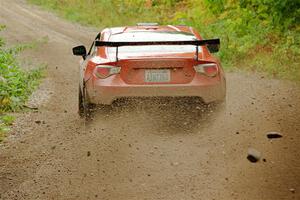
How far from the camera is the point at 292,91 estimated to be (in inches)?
430

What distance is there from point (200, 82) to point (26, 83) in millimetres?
5709

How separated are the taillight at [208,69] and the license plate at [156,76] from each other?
1.35ft

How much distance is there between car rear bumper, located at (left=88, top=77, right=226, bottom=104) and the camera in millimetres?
6941

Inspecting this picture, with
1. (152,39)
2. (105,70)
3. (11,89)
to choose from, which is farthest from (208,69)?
(11,89)

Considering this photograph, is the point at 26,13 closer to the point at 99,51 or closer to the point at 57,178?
the point at 99,51

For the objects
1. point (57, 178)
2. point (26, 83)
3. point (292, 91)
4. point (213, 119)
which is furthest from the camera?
point (26, 83)

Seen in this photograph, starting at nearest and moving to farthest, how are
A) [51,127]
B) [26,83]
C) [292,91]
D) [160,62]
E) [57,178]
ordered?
1. [57,178]
2. [160,62]
3. [51,127]
4. [292,91]
5. [26,83]

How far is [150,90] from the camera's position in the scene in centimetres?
693

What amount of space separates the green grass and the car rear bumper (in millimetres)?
5657

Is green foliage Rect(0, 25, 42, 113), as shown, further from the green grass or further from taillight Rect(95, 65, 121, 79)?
the green grass

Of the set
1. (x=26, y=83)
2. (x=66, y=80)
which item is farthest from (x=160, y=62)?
(x=66, y=80)

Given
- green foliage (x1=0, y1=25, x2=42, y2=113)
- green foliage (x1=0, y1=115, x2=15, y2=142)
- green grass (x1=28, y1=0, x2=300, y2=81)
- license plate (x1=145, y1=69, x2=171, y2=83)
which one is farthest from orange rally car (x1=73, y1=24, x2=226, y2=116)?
green grass (x1=28, y1=0, x2=300, y2=81)

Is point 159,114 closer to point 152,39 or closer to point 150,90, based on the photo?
point 150,90

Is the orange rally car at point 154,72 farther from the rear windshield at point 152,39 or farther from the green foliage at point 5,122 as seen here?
the green foliage at point 5,122
